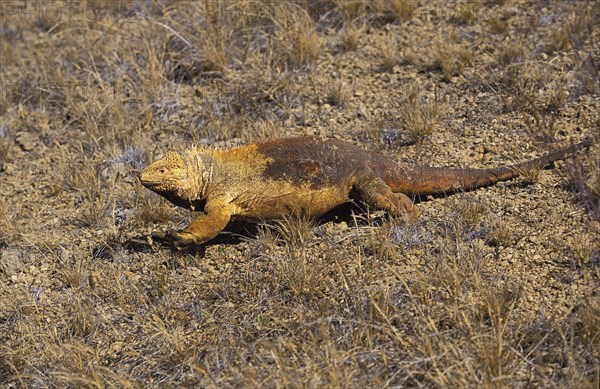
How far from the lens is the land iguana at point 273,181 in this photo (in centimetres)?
579

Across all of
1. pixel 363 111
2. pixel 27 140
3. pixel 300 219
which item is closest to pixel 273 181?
pixel 300 219

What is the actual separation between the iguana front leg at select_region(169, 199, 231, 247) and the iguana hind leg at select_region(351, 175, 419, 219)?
1.14m

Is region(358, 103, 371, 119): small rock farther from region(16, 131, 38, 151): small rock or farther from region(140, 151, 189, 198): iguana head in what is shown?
region(16, 131, 38, 151): small rock

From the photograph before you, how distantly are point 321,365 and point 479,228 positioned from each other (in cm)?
203

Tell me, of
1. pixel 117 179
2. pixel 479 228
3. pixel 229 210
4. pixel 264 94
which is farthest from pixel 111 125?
pixel 479 228

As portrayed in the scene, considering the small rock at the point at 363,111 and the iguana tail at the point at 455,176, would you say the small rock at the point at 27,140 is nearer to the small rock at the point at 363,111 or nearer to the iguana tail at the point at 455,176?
the small rock at the point at 363,111

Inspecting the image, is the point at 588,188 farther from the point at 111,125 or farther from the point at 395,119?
Answer: the point at 111,125

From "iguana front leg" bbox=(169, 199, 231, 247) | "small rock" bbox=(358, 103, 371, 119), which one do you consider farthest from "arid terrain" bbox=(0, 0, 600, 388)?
"iguana front leg" bbox=(169, 199, 231, 247)

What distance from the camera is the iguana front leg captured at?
223 inches

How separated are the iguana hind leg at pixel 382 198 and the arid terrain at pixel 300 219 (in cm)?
14

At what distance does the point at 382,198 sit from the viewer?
5797 mm

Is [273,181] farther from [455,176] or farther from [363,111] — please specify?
[363,111]

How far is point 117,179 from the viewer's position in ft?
24.3

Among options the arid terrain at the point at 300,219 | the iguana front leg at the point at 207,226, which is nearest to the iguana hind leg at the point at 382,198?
the arid terrain at the point at 300,219
